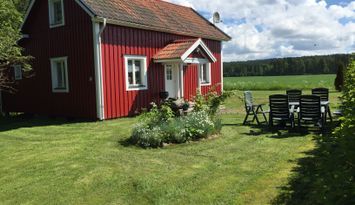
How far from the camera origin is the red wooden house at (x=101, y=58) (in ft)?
47.5

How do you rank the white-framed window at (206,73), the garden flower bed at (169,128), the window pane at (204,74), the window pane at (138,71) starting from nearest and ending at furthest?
1. the garden flower bed at (169,128)
2. the window pane at (138,71)
3. the window pane at (204,74)
4. the white-framed window at (206,73)

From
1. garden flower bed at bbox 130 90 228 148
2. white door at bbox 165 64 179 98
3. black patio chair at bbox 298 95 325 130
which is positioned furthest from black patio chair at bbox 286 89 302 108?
white door at bbox 165 64 179 98

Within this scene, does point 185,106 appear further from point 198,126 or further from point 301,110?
point 301,110

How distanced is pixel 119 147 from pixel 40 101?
9.17 meters

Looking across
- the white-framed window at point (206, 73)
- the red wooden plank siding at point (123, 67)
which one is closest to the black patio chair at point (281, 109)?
the red wooden plank siding at point (123, 67)

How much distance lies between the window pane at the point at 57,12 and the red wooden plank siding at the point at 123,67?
266 centimetres

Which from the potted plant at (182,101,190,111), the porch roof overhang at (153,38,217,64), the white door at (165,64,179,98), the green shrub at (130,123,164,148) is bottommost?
the green shrub at (130,123,164,148)

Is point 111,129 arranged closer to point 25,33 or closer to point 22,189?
point 22,189

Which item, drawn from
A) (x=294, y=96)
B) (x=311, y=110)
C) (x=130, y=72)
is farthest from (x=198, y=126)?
(x=130, y=72)

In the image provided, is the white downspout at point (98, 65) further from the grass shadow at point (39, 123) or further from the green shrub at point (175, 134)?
the green shrub at point (175, 134)

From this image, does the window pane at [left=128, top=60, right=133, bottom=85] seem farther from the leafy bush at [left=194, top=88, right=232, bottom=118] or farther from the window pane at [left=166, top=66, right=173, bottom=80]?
the leafy bush at [left=194, top=88, right=232, bottom=118]

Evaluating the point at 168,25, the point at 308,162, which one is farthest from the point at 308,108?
the point at 168,25

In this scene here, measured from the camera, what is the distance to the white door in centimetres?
1780

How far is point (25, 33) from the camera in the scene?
17250 millimetres
